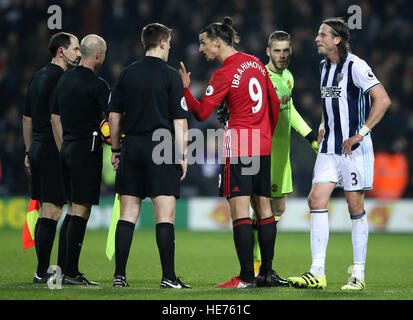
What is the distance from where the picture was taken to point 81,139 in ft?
22.4

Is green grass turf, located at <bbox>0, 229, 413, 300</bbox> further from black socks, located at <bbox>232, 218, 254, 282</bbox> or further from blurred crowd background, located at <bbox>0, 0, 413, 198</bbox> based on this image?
blurred crowd background, located at <bbox>0, 0, 413, 198</bbox>

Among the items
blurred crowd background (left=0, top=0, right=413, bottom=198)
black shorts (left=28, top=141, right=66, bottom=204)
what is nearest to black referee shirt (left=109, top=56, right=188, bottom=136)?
black shorts (left=28, top=141, right=66, bottom=204)

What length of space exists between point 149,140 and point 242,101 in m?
0.93

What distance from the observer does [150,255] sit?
1036 cm

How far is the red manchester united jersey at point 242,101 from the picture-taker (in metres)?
6.50

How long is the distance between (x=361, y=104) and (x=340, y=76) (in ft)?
1.04

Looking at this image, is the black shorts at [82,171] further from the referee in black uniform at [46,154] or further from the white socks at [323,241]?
the white socks at [323,241]

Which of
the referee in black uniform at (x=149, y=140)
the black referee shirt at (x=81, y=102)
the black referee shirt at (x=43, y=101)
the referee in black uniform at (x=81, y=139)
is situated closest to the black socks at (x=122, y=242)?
the referee in black uniform at (x=149, y=140)

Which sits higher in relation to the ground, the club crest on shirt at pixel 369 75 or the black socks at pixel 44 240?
the club crest on shirt at pixel 369 75

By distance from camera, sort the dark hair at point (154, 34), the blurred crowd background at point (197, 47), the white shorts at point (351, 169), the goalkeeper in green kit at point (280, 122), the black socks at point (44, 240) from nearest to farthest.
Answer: the dark hair at point (154, 34) → the white shorts at point (351, 169) → the black socks at point (44, 240) → the goalkeeper in green kit at point (280, 122) → the blurred crowd background at point (197, 47)

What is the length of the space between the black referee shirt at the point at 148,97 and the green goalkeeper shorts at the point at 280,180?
1.54 metres

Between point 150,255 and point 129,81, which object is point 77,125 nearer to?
point 129,81

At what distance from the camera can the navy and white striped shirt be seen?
21.6ft
